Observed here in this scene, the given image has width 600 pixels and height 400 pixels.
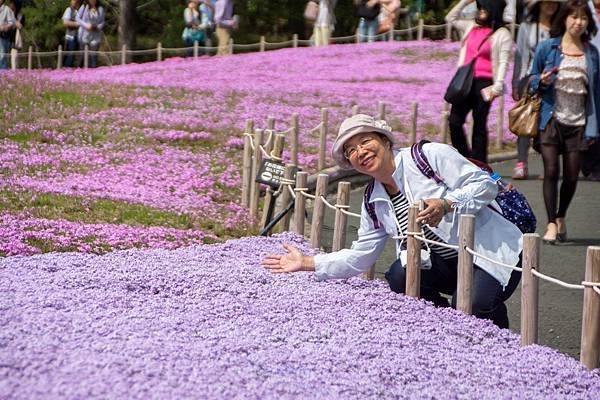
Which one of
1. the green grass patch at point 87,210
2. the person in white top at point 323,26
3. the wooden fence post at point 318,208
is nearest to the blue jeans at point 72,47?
the person in white top at point 323,26

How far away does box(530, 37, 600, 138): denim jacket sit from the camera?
1128cm

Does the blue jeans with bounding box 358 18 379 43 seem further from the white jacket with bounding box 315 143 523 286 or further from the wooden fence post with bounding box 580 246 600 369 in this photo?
the wooden fence post with bounding box 580 246 600 369

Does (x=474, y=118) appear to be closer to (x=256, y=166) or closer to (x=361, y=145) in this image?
(x=256, y=166)

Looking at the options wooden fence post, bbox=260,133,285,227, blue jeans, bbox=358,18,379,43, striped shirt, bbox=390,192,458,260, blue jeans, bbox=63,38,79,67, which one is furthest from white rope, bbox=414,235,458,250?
blue jeans, bbox=358,18,379,43

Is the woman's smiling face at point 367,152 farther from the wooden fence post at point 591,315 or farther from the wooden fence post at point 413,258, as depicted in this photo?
the wooden fence post at point 591,315

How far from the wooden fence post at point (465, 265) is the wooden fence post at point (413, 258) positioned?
39cm

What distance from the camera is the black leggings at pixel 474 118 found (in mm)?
14102

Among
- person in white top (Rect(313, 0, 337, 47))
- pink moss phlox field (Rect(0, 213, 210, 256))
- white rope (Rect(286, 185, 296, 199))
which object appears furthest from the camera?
person in white top (Rect(313, 0, 337, 47))

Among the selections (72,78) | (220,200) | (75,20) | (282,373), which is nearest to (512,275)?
(282,373)

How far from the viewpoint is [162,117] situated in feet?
64.7

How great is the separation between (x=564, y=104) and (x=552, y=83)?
23 cm

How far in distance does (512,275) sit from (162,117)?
13065mm

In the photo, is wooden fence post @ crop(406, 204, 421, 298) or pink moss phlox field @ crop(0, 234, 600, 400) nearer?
pink moss phlox field @ crop(0, 234, 600, 400)

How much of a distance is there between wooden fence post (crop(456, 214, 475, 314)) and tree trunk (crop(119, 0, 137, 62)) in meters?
33.1
